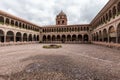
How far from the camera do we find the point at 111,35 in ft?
56.5

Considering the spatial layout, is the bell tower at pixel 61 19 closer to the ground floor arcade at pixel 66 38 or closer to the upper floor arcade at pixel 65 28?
the upper floor arcade at pixel 65 28

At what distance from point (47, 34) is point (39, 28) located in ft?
16.6

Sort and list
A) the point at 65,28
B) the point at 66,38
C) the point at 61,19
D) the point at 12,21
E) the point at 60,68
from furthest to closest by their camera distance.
A: the point at 61,19 → the point at 66,38 → the point at 65,28 → the point at 12,21 → the point at 60,68

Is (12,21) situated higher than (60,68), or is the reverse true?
(12,21)

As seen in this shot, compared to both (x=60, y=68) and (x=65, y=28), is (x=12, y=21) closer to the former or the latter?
(x=65, y=28)

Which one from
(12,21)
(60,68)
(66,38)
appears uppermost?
(12,21)

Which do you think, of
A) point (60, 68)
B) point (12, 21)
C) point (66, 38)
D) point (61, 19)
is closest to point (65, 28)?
point (66, 38)

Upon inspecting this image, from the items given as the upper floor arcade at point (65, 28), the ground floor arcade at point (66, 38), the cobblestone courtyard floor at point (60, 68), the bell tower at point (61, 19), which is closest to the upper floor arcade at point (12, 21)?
the upper floor arcade at point (65, 28)

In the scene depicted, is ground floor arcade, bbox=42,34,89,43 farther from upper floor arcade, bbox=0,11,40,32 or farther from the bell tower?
the bell tower

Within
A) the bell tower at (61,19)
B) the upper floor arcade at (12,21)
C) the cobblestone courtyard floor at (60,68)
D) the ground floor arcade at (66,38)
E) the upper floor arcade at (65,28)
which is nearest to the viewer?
the cobblestone courtyard floor at (60,68)

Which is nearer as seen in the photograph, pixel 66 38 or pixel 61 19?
pixel 66 38

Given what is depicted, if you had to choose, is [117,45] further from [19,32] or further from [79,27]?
[19,32]

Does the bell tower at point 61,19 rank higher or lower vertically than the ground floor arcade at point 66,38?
higher

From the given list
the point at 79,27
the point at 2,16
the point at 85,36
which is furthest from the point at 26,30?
the point at 85,36
